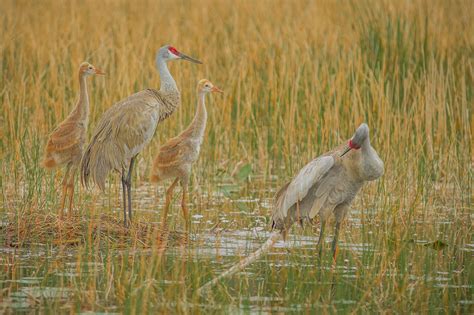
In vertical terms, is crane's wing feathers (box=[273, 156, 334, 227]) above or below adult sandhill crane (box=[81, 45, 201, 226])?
below

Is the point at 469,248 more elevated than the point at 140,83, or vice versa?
the point at 140,83

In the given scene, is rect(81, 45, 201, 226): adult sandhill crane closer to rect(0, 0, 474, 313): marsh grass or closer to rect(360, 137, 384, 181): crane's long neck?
rect(0, 0, 474, 313): marsh grass

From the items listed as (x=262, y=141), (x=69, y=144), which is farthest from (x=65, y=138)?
(x=262, y=141)

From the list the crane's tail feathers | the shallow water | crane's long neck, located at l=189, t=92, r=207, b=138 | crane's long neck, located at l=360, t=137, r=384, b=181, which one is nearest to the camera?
the shallow water

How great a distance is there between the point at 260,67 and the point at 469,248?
4.77m

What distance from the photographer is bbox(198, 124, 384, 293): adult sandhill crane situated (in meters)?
6.35

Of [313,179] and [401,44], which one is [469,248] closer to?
[313,179]

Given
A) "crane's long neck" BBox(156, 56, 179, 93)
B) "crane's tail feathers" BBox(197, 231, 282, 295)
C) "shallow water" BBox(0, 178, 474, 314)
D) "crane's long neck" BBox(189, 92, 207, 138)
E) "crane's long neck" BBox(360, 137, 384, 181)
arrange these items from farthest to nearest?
"crane's long neck" BBox(156, 56, 179, 93) < "crane's long neck" BBox(189, 92, 207, 138) < "crane's long neck" BBox(360, 137, 384, 181) < "crane's tail feathers" BBox(197, 231, 282, 295) < "shallow water" BBox(0, 178, 474, 314)

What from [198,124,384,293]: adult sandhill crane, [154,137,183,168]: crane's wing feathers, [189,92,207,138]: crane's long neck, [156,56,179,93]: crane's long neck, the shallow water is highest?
[156,56,179,93]: crane's long neck

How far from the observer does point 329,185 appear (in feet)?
21.5

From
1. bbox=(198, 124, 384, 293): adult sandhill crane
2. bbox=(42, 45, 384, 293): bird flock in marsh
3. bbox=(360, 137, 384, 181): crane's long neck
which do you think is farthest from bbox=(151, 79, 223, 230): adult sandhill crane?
bbox=(360, 137, 384, 181): crane's long neck

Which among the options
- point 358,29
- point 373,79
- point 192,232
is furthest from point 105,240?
point 358,29

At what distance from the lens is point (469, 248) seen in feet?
20.7

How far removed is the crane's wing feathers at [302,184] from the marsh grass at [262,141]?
10.5 inches
